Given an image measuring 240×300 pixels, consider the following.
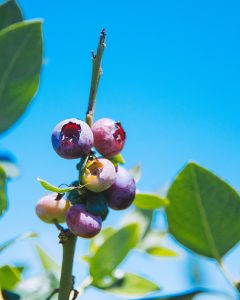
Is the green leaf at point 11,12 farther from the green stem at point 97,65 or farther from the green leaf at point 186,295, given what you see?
the green leaf at point 186,295

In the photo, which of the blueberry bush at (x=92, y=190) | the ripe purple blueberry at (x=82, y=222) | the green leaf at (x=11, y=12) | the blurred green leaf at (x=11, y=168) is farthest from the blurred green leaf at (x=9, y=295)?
the green leaf at (x=11, y=12)

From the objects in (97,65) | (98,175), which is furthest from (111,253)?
(97,65)

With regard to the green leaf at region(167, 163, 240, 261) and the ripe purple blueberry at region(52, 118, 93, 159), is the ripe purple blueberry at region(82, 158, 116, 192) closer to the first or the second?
the ripe purple blueberry at region(52, 118, 93, 159)

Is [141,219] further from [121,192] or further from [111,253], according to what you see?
[121,192]

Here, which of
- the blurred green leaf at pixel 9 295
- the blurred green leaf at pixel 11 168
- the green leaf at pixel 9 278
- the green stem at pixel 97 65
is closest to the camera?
the green stem at pixel 97 65

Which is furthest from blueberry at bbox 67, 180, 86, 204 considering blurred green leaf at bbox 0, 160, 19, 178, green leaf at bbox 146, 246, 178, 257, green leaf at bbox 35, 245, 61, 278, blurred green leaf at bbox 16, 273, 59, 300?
green leaf at bbox 146, 246, 178, 257
